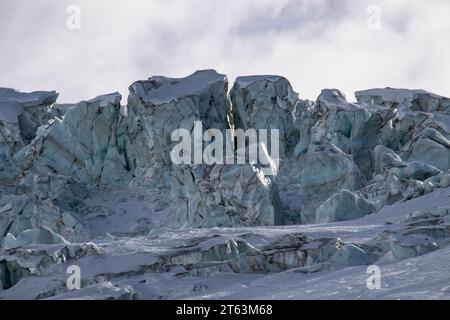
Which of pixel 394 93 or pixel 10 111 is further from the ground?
pixel 394 93

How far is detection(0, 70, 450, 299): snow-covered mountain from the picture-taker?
15055 millimetres

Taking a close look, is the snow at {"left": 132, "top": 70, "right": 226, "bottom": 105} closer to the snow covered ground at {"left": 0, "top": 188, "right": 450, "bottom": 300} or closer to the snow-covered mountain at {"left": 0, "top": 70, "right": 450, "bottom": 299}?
the snow-covered mountain at {"left": 0, "top": 70, "right": 450, "bottom": 299}

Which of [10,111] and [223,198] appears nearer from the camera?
[223,198]

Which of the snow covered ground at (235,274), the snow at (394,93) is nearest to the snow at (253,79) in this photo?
the snow at (394,93)

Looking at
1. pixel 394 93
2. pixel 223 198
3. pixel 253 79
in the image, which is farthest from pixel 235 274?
pixel 394 93

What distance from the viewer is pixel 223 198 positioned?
92.5 ft

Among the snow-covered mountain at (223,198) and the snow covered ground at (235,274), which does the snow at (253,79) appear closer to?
the snow-covered mountain at (223,198)

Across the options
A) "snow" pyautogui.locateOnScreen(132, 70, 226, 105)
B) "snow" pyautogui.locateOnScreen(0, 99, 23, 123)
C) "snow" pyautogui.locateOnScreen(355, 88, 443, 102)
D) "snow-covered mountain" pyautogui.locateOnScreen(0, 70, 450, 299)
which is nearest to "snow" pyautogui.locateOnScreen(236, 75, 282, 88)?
"snow-covered mountain" pyautogui.locateOnScreen(0, 70, 450, 299)

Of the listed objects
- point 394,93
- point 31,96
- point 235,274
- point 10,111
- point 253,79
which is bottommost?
point 235,274

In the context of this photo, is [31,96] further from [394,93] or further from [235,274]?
[235,274]

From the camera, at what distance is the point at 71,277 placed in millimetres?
16406

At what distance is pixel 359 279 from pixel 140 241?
7838mm

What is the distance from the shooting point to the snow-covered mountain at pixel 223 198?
49.4 ft

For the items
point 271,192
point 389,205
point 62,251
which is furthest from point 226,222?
point 62,251
